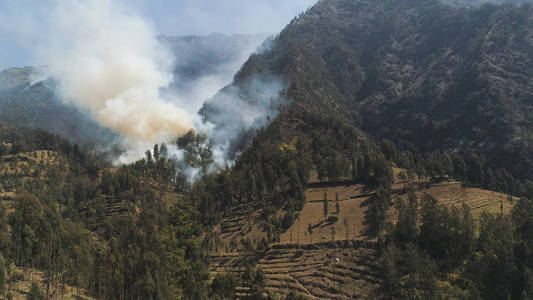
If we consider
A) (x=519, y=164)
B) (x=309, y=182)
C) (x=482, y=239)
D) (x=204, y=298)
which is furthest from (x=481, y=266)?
(x=519, y=164)

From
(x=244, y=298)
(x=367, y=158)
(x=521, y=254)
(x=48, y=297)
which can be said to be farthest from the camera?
(x=367, y=158)

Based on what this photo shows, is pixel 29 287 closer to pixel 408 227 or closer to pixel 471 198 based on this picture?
pixel 408 227

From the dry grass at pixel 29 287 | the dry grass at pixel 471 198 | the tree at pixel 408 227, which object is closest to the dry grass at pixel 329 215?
the tree at pixel 408 227

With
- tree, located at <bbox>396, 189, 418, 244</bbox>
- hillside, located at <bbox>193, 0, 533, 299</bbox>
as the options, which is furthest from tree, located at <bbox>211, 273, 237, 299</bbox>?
tree, located at <bbox>396, 189, 418, 244</bbox>

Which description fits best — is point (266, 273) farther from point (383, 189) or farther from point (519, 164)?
point (519, 164)

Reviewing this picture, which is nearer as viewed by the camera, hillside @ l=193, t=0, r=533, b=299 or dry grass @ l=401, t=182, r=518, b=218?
hillside @ l=193, t=0, r=533, b=299

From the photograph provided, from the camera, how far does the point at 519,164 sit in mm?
172750

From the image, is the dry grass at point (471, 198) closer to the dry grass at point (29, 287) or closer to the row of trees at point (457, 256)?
the row of trees at point (457, 256)

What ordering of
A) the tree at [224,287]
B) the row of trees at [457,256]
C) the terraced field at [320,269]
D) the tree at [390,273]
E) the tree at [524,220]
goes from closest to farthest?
the row of trees at [457,256] < the tree at [524,220] < the tree at [390,273] < the tree at [224,287] < the terraced field at [320,269]

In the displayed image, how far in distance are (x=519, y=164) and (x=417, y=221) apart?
111416mm

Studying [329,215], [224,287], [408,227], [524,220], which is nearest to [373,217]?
[329,215]

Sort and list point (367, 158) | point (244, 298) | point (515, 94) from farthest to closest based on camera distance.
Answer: point (515, 94), point (367, 158), point (244, 298)

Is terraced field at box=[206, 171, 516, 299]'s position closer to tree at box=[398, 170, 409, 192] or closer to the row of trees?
tree at box=[398, 170, 409, 192]

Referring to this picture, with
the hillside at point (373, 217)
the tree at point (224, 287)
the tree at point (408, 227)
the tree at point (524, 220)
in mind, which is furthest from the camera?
the tree at point (408, 227)
